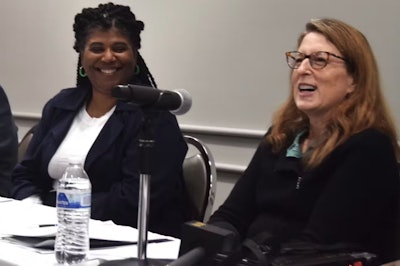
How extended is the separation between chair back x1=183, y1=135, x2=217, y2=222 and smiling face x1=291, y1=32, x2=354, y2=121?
1.38 ft

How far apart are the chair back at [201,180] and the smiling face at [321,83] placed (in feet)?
1.38

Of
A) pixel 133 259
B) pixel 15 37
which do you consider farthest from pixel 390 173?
pixel 15 37

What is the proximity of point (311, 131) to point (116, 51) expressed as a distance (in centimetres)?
84

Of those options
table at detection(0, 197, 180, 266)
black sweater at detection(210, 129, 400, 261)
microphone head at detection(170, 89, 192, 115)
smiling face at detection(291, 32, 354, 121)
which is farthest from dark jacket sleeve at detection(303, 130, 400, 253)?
microphone head at detection(170, 89, 192, 115)

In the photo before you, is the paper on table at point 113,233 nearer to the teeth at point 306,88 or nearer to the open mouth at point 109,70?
the teeth at point 306,88

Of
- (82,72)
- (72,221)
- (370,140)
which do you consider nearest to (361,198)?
(370,140)

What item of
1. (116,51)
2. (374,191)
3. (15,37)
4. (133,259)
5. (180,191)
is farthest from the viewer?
(15,37)

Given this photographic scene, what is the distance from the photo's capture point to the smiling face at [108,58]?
7.45 ft

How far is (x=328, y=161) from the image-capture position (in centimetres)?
164

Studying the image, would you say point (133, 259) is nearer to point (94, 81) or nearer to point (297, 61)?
point (297, 61)

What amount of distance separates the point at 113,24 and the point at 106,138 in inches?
17.0

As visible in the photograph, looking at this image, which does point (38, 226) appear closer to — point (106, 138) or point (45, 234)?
point (45, 234)

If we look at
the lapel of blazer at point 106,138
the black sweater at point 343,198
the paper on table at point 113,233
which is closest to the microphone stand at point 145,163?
the paper on table at point 113,233

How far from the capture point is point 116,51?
2281 millimetres
